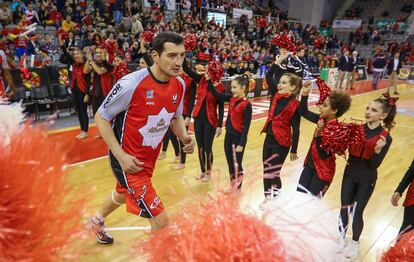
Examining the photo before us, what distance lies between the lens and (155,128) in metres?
2.40

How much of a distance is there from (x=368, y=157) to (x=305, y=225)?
2328 millimetres

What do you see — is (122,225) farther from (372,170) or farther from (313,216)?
(313,216)

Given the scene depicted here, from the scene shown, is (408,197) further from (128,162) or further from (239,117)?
(128,162)

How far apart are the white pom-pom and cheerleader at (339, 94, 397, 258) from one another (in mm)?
2126

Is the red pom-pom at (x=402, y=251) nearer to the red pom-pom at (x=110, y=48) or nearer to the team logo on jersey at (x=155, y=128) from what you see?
the team logo on jersey at (x=155, y=128)

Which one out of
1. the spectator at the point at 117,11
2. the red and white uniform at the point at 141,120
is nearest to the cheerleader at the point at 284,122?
the red and white uniform at the point at 141,120

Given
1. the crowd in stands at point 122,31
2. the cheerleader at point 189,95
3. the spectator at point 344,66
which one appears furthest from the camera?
the spectator at point 344,66

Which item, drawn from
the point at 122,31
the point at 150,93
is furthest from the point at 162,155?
the point at 122,31

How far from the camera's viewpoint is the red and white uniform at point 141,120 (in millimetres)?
2266

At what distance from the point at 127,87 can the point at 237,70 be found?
10.0m

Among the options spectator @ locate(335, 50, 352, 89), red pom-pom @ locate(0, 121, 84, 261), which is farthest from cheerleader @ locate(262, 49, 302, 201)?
spectator @ locate(335, 50, 352, 89)

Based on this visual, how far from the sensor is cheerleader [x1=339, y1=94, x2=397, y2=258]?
272 cm

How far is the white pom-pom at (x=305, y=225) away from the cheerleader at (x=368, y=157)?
2.13 m

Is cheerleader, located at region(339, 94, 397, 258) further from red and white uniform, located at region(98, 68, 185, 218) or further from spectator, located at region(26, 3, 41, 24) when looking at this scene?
spectator, located at region(26, 3, 41, 24)
